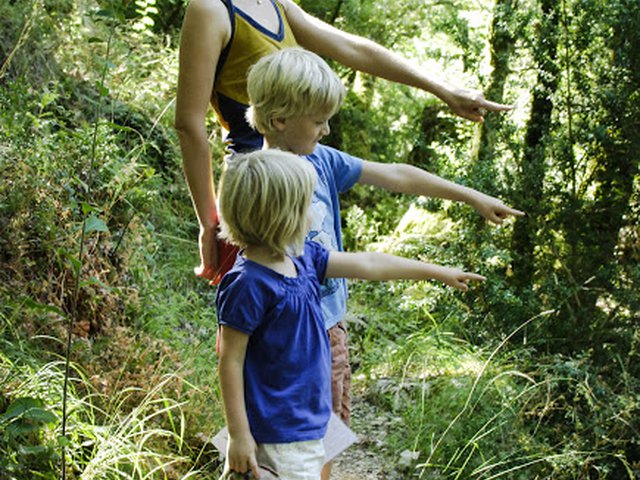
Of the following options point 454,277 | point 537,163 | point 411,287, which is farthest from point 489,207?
point 411,287

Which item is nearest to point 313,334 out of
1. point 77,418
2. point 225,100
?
point 225,100

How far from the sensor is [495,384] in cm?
407

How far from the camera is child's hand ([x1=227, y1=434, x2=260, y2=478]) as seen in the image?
187 centimetres

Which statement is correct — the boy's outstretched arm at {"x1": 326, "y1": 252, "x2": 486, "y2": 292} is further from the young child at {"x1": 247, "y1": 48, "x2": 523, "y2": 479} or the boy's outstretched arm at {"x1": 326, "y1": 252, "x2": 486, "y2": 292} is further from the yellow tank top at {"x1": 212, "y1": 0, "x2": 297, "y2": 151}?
the yellow tank top at {"x1": 212, "y1": 0, "x2": 297, "y2": 151}

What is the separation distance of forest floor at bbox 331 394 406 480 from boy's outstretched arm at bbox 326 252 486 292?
1.94 meters

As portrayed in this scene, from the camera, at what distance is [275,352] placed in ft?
6.27

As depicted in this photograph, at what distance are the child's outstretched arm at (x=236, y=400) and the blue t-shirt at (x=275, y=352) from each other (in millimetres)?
34

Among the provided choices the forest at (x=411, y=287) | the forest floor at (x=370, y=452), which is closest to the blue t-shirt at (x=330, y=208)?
the forest at (x=411, y=287)

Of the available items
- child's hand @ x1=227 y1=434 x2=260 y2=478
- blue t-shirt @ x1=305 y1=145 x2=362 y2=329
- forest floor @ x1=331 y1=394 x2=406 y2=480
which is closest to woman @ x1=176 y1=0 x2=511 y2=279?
blue t-shirt @ x1=305 y1=145 x2=362 y2=329

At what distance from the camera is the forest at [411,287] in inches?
129

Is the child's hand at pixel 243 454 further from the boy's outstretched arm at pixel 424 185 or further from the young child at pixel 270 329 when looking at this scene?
the boy's outstretched arm at pixel 424 185

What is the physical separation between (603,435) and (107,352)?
2306 millimetres

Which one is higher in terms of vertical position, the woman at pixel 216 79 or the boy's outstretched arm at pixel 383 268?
the woman at pixel 216 79

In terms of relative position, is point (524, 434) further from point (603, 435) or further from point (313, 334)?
point (313, 334)
